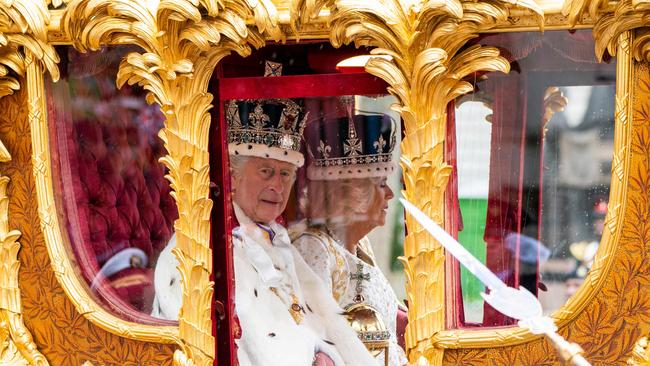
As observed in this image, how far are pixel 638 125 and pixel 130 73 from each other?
3.38 ft

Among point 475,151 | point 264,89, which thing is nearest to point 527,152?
point 475,151

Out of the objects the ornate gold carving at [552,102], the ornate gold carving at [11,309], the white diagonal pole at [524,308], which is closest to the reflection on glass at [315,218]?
the ornate gold carving at [552,102]

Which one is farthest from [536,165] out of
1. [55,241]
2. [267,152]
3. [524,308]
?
[55,241]

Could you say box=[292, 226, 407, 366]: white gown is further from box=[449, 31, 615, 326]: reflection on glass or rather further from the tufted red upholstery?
the tufted red upholstery

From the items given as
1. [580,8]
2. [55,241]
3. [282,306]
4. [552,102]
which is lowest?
[282,306]

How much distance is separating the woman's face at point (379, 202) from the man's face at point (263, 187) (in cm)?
17

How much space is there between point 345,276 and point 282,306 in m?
0.15

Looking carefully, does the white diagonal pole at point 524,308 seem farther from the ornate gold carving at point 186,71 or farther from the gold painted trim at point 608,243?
the ornate gold carving at point 186,71

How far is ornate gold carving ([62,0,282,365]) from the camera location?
2465mm

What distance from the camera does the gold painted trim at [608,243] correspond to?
2346 mm

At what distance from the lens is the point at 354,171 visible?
8.24ft

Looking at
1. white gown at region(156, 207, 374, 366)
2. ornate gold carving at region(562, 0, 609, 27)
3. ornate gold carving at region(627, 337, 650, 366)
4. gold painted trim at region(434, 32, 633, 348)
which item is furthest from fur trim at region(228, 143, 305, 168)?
ornate gold carving at region(627, 337, 650, 366)

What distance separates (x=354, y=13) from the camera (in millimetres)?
2377

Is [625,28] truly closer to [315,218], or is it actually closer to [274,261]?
[315,218]
